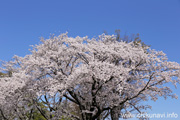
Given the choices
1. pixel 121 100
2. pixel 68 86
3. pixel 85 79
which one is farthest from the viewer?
pixel 121 100

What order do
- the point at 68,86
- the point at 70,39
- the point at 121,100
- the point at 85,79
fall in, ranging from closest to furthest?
the point at 68,86
the point at 85,79
the point at 121,100
the point at 70,39

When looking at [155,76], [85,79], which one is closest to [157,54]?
[155,76]

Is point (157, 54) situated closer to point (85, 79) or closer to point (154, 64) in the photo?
point (154, 64)

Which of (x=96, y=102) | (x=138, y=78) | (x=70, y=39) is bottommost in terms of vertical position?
(x=96, y=102)

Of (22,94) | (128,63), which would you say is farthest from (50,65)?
(128,63)

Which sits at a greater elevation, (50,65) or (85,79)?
(50,65)

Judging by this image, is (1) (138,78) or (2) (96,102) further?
(1) (138,78)

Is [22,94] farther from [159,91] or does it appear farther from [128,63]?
[159,91]

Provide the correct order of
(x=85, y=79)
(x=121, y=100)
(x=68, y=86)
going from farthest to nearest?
(x=121, y=100) < (x=85, y=79) < (x=68, y=86)

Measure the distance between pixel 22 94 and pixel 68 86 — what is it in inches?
199

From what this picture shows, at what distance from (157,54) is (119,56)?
341 cm

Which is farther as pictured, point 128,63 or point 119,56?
point 128,63

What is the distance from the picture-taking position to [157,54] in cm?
1675

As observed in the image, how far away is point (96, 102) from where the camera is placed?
16203 mm
